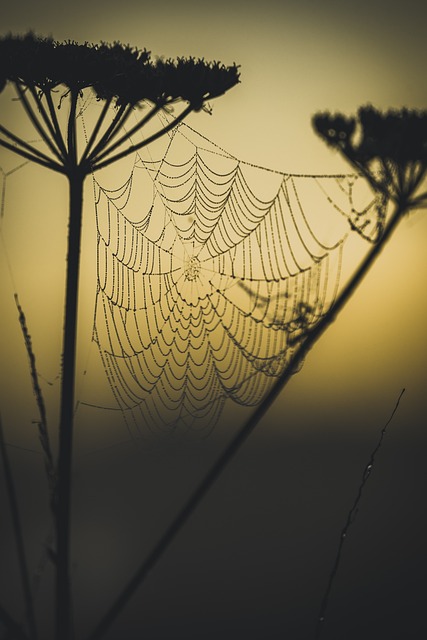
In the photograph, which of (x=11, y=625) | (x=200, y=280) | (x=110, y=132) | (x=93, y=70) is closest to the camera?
(x=11, y=625)

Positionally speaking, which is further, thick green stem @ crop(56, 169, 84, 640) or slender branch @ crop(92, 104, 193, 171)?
Answer: slender branch @ crop(92, 104, 193, 171)

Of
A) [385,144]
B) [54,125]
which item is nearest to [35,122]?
[54,125]

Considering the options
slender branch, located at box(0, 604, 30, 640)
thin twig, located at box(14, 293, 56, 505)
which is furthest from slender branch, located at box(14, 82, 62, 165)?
slender branch, located at box(0, 604, 30, 640)

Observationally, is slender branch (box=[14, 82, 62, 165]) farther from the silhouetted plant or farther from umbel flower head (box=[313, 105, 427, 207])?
umbel flower head (box=[313, 105, 427, 207])

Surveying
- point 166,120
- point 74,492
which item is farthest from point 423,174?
point 74,492

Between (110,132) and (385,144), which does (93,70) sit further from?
(385,144)

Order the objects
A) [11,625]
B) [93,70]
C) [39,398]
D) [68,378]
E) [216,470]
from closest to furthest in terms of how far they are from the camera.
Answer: [39,398] → [11,625] → [216,470] → [93,70] → [68,378]
